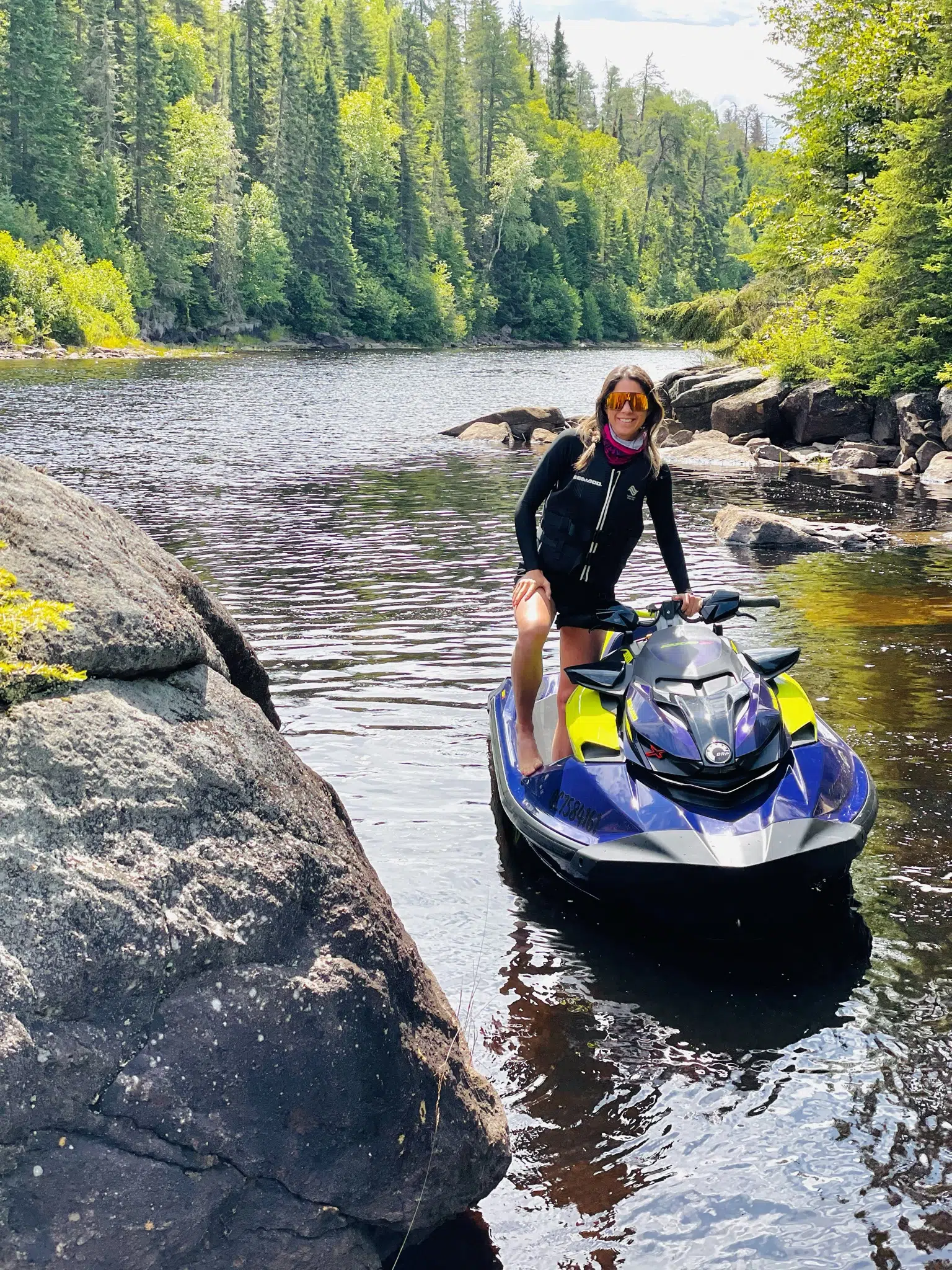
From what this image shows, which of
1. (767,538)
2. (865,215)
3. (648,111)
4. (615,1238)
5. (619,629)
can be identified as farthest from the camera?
(648,111)

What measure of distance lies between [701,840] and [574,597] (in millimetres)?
1554

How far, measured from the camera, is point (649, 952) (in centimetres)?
476

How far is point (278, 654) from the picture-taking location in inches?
363

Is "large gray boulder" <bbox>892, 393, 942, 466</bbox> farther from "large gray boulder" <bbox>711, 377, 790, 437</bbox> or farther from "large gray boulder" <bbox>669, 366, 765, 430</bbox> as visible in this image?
"large gray boulder" <bbox>669, 366, 765, 430</bbox>

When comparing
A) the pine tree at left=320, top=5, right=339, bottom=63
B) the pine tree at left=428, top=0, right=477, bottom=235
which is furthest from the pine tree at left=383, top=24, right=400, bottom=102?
the pine tree at left=320, top=5, right=339, bottom=63

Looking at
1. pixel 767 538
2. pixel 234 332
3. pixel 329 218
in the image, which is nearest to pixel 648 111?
pixel 329 218

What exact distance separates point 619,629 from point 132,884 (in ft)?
9.73

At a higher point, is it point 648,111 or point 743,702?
point 648,111

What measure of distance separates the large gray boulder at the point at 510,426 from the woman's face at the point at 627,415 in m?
20.8

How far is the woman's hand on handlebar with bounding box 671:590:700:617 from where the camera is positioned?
213 inches

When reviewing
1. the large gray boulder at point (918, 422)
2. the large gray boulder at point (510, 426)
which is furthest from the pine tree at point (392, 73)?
the large gray boulder at point (918, 422)

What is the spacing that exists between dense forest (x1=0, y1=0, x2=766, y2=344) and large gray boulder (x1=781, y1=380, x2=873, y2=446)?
19.1 ft

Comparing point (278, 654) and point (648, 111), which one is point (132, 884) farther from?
point (648, 111)

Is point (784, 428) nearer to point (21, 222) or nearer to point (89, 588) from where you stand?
point (89, 588)
